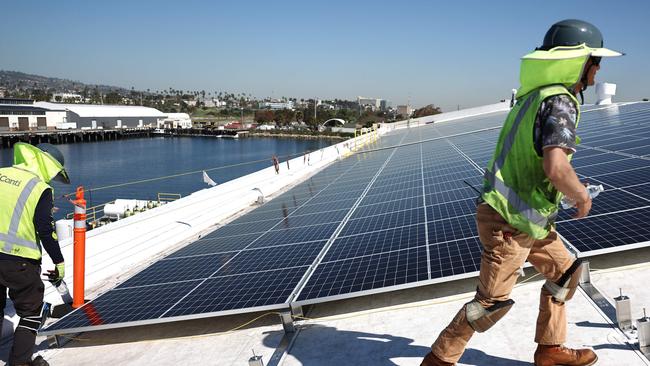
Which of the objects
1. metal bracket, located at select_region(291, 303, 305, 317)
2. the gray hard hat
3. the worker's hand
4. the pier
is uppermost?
the gray hard hat

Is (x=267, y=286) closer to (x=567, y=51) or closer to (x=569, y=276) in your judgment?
(x=569, y=276)

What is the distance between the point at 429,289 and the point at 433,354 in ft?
5.49

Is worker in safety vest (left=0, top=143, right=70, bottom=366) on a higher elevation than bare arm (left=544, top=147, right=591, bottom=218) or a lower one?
lower

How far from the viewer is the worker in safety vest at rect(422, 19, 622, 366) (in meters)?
2.57

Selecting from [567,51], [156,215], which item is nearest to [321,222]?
[156,215]

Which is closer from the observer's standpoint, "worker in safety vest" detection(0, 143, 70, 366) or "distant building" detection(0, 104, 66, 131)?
"worker in safety vest" detection(0, 143, 70, 366)

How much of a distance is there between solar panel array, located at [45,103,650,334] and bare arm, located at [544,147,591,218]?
1514 mm

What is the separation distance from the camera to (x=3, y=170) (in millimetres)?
3959

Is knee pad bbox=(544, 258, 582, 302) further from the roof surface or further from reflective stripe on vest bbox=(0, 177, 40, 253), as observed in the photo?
reflective stripe on vest bbox=(0, 177, 40, 253)

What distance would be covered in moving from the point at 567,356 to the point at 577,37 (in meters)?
2.05

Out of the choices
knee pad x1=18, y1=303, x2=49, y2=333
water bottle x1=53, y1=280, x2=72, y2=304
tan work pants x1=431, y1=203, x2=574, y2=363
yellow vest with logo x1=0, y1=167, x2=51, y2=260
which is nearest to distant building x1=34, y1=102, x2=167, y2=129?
water bottle x1=53, y1=280, x2=72, y2=304

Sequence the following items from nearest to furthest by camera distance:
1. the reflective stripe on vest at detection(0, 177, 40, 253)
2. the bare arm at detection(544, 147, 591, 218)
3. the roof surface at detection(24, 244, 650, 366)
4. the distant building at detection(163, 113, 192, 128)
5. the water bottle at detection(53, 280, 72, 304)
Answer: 1. the bare arm at detection(544, 147, 591, 218)
2. the roof surface at detection(24, 244, 650, 366)
3. the reflective stripe on vest at detection(0, 177, 40, 253)
4. the water bottle at detection(53, 280, 72, 304)
5. the distant building at detection(163, 113, 192, 128)

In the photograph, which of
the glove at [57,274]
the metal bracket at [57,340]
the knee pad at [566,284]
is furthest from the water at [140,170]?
the knee pad at [566,284]

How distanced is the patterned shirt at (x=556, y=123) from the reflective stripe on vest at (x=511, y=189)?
13 cm
